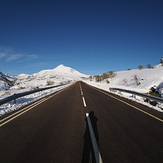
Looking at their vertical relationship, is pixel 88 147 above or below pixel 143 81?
below

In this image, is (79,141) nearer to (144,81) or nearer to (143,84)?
(143,84)

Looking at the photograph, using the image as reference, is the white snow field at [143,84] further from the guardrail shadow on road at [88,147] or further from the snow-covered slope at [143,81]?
the guardrail shadow on road at [88,147]

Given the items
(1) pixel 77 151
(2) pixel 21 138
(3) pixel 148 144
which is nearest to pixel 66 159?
(1) pixel 77 151

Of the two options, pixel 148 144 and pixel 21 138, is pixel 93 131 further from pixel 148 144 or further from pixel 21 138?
pixel 21 138

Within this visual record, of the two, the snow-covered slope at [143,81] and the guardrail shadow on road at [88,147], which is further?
the snow-covered slope at [143,81]

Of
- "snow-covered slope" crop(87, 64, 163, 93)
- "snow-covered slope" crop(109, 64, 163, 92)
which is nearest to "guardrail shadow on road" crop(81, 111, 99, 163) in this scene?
"snow-covered slope" crop(87, 64, 163, 93)

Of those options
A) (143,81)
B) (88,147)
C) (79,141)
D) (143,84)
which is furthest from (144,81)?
(88,147)

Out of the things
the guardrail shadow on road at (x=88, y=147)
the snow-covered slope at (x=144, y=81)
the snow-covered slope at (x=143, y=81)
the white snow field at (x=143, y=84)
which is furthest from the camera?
the snow-covered slope at (x=144, y=81)

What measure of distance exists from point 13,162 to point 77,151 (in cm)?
153

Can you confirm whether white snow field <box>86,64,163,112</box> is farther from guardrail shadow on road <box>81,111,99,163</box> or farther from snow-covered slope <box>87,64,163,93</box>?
guardrail shadow on road <box>81,111,99,163</box>

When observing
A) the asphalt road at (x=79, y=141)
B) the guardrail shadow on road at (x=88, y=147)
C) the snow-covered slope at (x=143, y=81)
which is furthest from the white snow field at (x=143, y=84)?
the guardrail shadow on road at (x=88, y=147)

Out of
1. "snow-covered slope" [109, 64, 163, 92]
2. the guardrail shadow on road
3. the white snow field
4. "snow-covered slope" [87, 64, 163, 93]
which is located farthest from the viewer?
"snow-covered slope" [109, 64, 163, 92]

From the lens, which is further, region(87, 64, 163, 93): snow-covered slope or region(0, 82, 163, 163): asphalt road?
region(87, 64, 163, 93): snow-covered slope

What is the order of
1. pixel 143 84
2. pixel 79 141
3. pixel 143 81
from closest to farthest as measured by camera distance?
1. pixel 79 141
2. pixel 143 84
3. pixel 143 81
